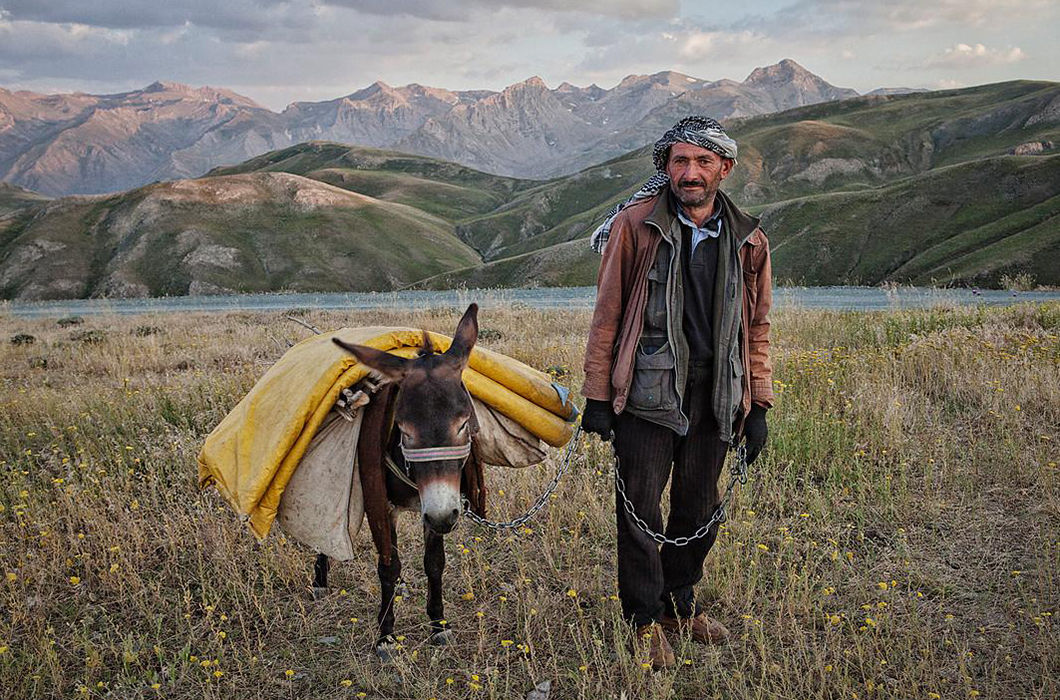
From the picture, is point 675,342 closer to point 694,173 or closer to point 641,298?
point 641,298

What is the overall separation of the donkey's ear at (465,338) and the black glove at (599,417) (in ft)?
2.52

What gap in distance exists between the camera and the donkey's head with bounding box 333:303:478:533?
10.5ft

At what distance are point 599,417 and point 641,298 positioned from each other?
28.1 inches

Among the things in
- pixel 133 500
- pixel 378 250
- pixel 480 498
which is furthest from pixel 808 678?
pixel 378 250

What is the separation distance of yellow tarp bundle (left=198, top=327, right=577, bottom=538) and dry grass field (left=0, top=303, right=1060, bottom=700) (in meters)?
1.04

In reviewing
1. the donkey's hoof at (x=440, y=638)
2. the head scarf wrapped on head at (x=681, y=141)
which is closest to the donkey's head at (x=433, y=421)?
the head scarf wrapped on head at (x=681, y=141)

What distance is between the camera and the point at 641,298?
3.52 metres

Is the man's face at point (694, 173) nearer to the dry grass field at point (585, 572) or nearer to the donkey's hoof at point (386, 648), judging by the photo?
the dry grass field at point (585, 572)

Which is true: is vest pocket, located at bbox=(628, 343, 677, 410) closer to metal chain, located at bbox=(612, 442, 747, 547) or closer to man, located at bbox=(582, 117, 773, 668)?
man, located at bbox=(582, 117, 773, 668)

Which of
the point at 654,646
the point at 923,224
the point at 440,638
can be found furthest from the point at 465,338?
the point at 923,224

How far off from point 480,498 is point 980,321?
10824 mm

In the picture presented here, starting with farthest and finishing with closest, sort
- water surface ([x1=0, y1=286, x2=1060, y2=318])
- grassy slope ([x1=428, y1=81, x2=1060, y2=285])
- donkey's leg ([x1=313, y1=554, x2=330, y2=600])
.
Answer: grassy slope ([x1=428, y1=81, x2=1060, y2=285]) → water surface ([x1=0, y1=286, x2=1060, y2=318]) → donkey's leg ([x1=313, y1=554, x2=330, y2=600])

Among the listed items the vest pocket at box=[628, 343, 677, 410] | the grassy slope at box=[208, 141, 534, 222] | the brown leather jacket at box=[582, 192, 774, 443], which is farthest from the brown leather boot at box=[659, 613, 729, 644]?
the grassy slope at box=[208, 141, 534, 222]

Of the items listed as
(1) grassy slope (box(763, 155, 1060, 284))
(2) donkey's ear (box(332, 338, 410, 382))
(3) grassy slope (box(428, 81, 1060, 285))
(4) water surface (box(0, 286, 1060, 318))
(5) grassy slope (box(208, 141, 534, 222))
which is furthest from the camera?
(5) grassy slope (box(208, 141, 534, 222))
